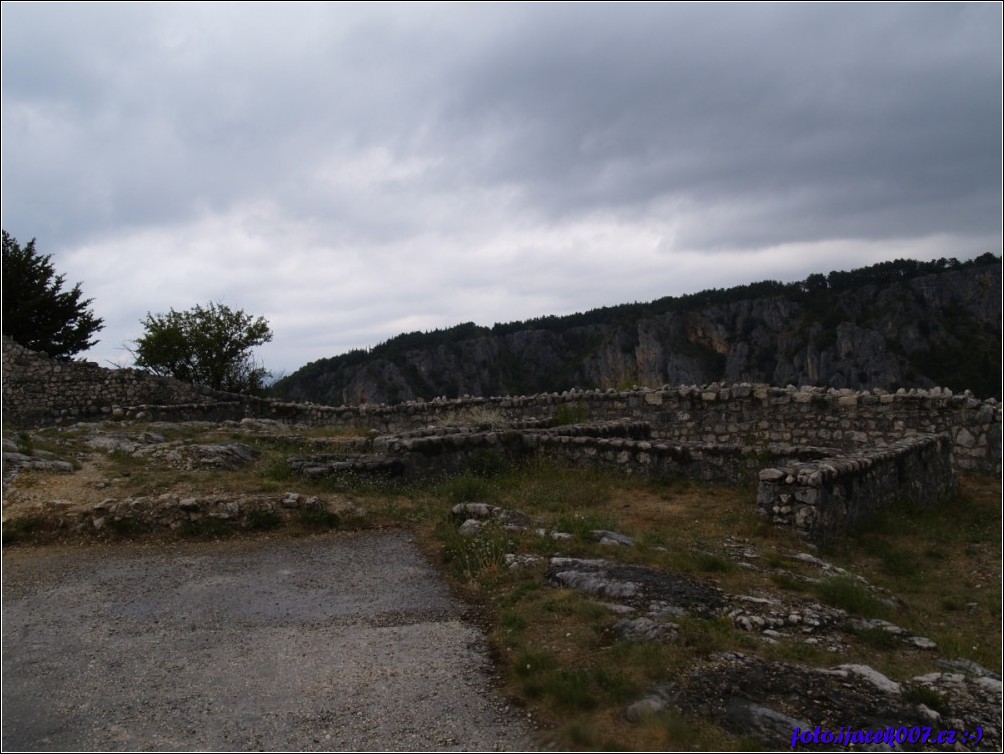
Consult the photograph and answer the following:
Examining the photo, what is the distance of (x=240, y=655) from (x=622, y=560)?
12.8 feet

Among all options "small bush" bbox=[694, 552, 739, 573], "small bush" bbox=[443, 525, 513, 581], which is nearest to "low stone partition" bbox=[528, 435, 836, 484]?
"small bush" bbox=[694, 552, 739, 573]

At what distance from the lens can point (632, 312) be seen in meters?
92.0

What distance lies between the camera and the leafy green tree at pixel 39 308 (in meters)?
22.2

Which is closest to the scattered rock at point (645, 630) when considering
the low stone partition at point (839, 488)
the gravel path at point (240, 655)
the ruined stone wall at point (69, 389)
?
the gravel path at point (240, 655)

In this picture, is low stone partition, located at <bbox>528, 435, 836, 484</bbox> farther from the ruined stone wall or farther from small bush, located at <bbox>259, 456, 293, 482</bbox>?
the ruined stone wall

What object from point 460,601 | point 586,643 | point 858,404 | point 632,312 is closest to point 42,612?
point 460,601

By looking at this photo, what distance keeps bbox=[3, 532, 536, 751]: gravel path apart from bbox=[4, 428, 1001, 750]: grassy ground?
0.44 meters

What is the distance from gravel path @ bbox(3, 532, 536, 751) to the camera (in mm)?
4168

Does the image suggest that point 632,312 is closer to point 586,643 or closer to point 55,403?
point 55,403

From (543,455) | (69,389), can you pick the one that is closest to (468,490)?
(543,455)

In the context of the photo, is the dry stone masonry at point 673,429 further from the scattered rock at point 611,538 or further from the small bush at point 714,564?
the scattered rock at point 611,538

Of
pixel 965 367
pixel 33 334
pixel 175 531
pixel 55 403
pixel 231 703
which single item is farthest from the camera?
pixel 965 367

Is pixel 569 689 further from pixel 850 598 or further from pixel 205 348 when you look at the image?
pixel 205 348

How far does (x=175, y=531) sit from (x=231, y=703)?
189 inches
